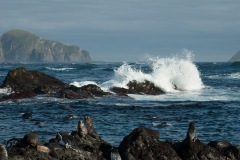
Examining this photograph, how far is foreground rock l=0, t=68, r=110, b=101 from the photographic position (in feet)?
121

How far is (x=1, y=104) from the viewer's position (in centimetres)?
3369

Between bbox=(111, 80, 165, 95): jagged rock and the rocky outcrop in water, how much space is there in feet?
76.4

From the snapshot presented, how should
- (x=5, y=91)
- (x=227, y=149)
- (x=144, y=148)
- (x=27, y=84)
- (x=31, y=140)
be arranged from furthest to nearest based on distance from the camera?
(x=27, y=84) < (x=5, y=91) < (x=227, y=149) < (x=144, y=148) < (x=31, y=140)

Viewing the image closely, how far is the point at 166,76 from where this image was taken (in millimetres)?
51156

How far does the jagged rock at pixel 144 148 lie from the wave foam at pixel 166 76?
2659 centimetres

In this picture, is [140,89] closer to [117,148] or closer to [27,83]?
[27,83]

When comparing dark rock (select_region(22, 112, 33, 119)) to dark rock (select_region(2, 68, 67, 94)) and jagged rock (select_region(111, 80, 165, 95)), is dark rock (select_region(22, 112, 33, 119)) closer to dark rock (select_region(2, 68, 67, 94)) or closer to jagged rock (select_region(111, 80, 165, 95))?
dark rock (select_region(2, 68, 67, 94))

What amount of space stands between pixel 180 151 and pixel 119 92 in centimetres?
2424

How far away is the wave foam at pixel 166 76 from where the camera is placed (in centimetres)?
4625

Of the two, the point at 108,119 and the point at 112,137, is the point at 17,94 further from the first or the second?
the point at 112,137

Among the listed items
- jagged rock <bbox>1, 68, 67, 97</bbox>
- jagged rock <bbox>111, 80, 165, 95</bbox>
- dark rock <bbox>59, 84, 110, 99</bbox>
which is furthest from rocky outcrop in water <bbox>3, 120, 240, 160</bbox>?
jagged rock <bbox>111, 80, 165, 95</bbox>

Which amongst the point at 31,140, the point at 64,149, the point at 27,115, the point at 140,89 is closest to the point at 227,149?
the point at 64,149

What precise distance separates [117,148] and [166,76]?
3458 centimetres

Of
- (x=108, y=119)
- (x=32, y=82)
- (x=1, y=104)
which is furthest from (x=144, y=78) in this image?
(x=108, y=119)
